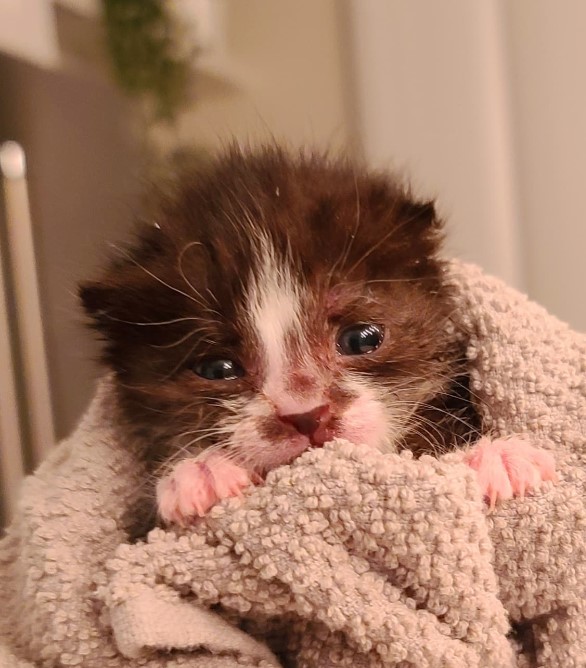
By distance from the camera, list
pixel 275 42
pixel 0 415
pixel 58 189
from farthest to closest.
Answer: pixel 275 42
pixel 58 189
pixel 0 415

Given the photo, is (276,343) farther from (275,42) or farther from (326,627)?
(275,42)

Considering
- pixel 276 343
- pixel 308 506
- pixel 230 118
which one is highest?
pixel 230 118

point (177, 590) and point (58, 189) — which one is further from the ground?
point (58, 189)

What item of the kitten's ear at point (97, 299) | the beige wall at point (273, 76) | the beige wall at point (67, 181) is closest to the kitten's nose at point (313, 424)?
the kitten's ear at point (97, 299)

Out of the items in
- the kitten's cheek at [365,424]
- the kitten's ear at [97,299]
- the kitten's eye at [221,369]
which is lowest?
the kitten's cheek at [365,424]

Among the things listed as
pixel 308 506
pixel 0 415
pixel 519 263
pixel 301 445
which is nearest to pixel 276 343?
pixel 301 445

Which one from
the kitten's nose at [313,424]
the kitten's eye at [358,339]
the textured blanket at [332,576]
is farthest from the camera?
the kitten's eye at [358,339]

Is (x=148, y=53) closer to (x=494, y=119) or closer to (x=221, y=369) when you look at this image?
(x=494, y=119)

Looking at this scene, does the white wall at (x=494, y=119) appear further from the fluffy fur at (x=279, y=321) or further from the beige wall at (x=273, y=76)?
the fluffy fur at (x=279, y=321)
